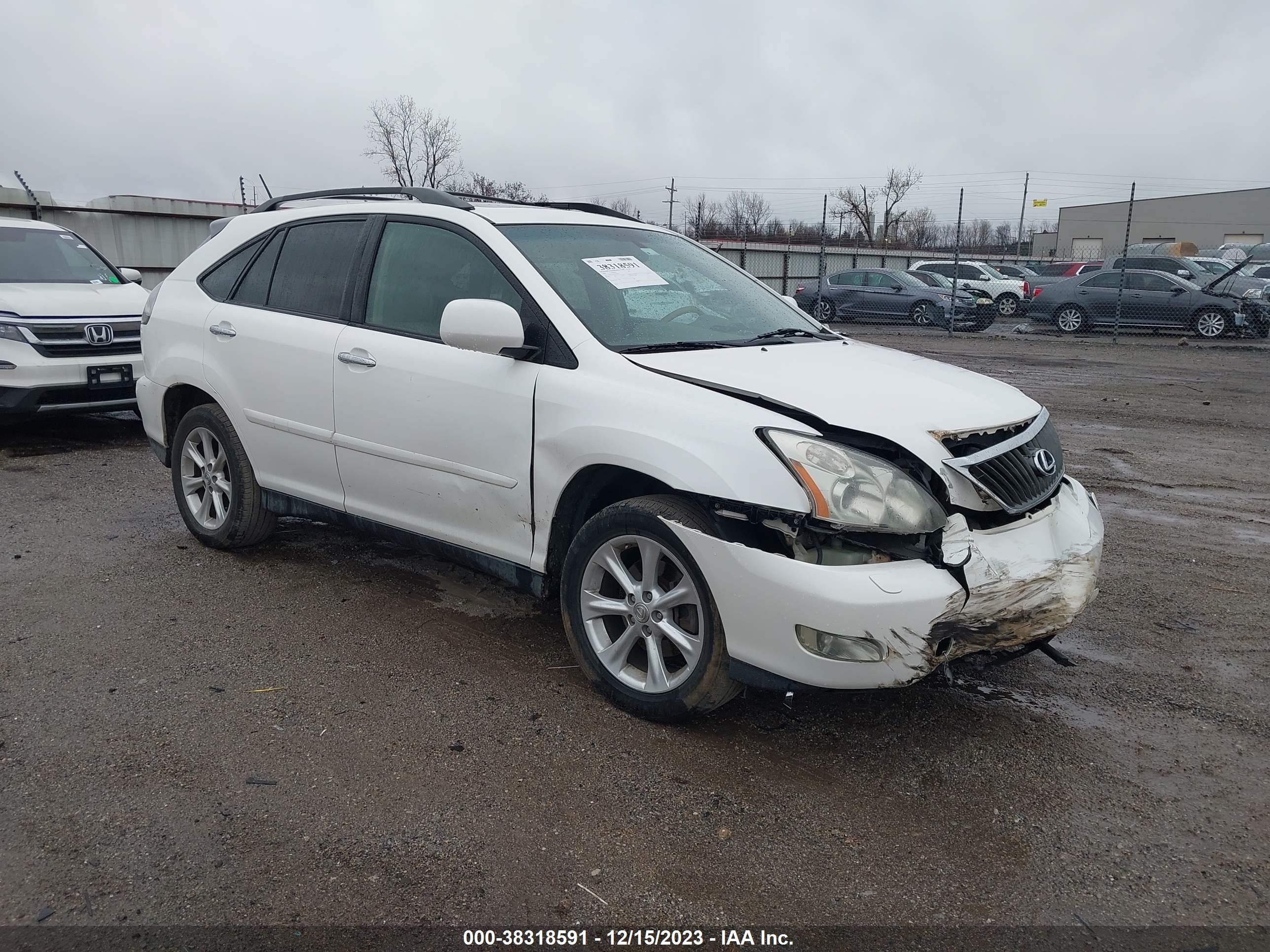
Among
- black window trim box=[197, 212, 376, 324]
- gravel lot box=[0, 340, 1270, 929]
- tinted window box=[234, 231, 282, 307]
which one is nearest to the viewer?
gravel lot box=[0, 340, 1270, 929]

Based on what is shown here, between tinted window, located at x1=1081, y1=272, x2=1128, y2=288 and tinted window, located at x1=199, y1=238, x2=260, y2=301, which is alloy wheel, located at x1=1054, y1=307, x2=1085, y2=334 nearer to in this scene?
tinted window, located at x1=1081, y1=272, x2=1128, y2=288

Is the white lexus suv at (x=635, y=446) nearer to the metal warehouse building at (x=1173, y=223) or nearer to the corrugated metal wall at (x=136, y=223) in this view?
the corrugated metal wall at (x=136, y=223)

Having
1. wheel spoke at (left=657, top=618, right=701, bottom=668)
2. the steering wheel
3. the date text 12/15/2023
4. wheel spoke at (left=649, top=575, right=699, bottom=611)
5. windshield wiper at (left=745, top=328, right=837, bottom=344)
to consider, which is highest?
the steering wheel

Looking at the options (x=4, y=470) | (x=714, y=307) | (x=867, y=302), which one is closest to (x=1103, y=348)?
(x=867, y=302)

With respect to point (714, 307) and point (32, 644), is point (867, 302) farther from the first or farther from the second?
point (32, 644)

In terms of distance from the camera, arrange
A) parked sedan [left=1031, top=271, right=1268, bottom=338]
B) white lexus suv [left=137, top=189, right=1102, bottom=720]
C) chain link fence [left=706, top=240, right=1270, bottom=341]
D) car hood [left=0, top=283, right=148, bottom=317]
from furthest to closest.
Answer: chain link fence [left=706, top=240, right=1270, bottom=341], parked sedan [left=1031, top=271, right=1268, bottom=338], car hood [left=0, top=283, right=148, bottom=317], white lexus suv [left=137, top=189, right=1102, bottom=720]

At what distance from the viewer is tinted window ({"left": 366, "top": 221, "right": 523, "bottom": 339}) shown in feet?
12.9

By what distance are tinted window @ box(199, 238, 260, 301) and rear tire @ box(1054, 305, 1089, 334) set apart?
1928 centimetres

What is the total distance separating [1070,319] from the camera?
67.9ft

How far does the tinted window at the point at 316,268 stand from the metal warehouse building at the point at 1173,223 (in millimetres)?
57733

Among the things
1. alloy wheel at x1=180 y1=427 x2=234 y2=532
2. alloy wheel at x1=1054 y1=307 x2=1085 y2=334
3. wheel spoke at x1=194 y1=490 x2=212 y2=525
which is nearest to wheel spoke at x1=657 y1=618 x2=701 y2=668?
alloy wheel at x1=180 y1=427 x2=234 y2=532

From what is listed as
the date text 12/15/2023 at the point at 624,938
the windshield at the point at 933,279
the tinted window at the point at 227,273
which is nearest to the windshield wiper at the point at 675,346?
the date text 12/15/2023 at the point at 624,938

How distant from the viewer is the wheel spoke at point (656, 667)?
331 centimetres

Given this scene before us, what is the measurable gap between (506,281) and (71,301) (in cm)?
599
